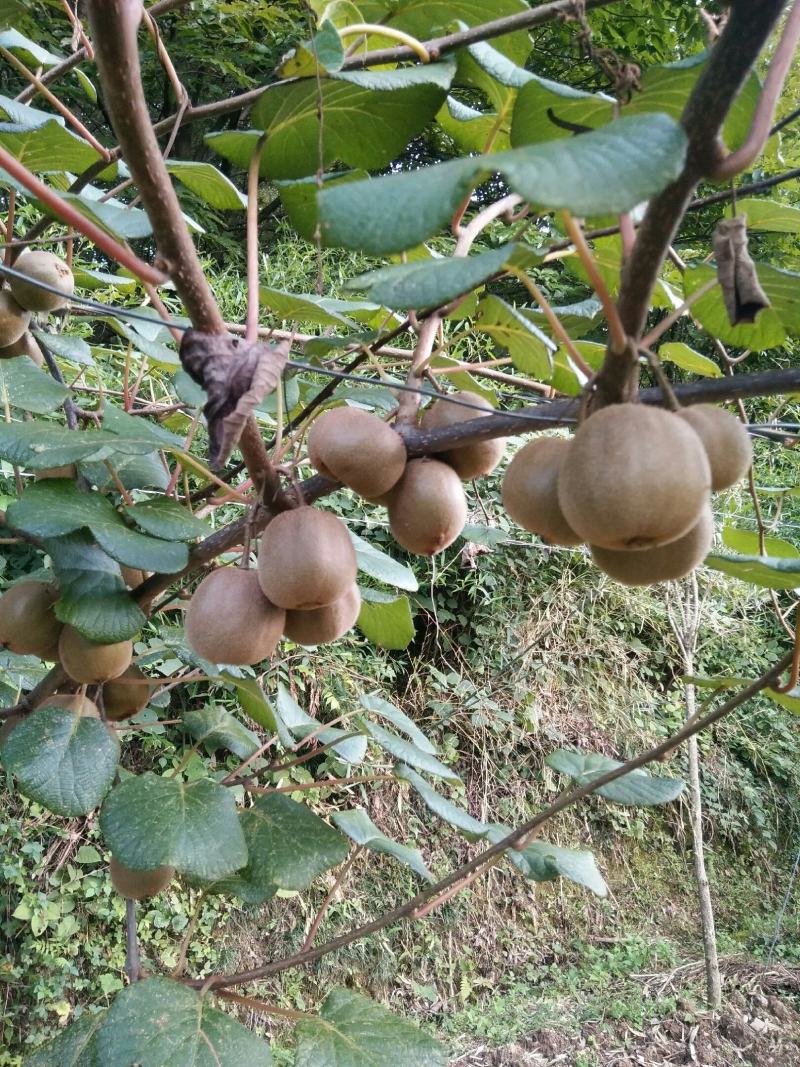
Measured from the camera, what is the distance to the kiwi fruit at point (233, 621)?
53 cm

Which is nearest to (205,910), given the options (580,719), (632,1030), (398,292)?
(632,1030)

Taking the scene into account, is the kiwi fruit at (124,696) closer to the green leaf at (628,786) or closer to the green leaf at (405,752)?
the green leaf at (405,752)

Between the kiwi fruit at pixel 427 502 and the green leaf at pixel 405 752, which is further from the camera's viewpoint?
the green leaf at pixel 405 752

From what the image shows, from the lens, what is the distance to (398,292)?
1.10 ft

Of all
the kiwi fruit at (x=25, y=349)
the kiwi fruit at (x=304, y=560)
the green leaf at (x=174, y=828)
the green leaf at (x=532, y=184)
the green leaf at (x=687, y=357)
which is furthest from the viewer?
the kiwi fruit at (x=25, y=349)

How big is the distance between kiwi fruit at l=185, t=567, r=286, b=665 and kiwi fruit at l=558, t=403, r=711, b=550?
26 cm

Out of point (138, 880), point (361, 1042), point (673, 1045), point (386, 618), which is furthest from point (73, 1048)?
point (673, 1045)

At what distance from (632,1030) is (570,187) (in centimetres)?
241

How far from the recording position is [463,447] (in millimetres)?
537

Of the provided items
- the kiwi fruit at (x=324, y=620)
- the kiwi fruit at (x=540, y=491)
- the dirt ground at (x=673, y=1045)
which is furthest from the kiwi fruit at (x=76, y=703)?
the dirt ground at (x=673, y=1045)

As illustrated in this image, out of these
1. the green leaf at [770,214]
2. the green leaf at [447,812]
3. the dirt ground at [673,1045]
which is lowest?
the dirt ground at [673,1045]

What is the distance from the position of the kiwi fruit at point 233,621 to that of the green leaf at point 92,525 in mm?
41

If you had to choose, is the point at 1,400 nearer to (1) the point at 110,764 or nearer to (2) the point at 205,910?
(1) the point at 110,764

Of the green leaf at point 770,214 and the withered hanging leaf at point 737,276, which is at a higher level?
the withered hanging leaf at point 737,276
